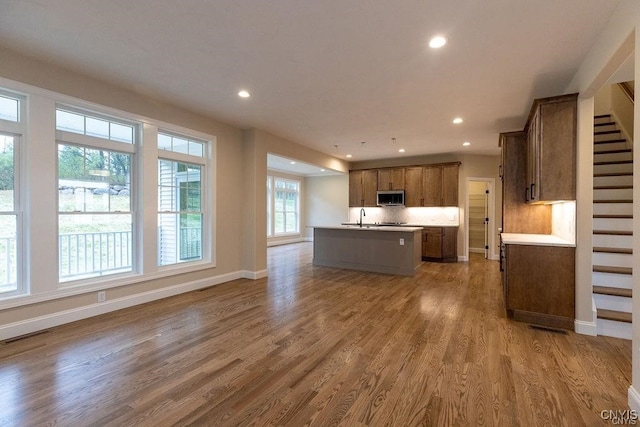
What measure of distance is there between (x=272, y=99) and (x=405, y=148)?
4.08 meters

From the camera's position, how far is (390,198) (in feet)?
26.8

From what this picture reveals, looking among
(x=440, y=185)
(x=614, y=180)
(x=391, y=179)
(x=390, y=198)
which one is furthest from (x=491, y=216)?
(x=614, y=180)

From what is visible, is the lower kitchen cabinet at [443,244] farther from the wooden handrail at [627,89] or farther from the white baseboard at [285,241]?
the white baseboard at [285,241]

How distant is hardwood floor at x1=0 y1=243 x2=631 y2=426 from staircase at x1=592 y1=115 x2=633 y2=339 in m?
0.31

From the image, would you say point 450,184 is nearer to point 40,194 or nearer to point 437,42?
point 437,42

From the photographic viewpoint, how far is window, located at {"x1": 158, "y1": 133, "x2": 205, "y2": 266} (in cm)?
437

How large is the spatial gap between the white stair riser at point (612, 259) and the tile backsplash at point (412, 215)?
164 inches

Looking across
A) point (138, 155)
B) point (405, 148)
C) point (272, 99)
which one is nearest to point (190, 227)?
point (138, 155)

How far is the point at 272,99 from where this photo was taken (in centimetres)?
395

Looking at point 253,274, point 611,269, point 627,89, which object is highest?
point 627,89

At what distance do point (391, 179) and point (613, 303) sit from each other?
18.4ft

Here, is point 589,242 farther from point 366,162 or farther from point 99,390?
point 366,162

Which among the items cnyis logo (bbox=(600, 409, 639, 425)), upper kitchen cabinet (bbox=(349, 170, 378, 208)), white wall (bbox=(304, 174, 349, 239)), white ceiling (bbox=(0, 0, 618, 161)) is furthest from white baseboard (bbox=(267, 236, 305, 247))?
cnyis logo (bbox=(600, 409, 639, 425))

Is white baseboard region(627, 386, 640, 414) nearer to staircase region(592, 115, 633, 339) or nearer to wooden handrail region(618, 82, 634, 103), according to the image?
staircase region(592, 115, 633, 339)
